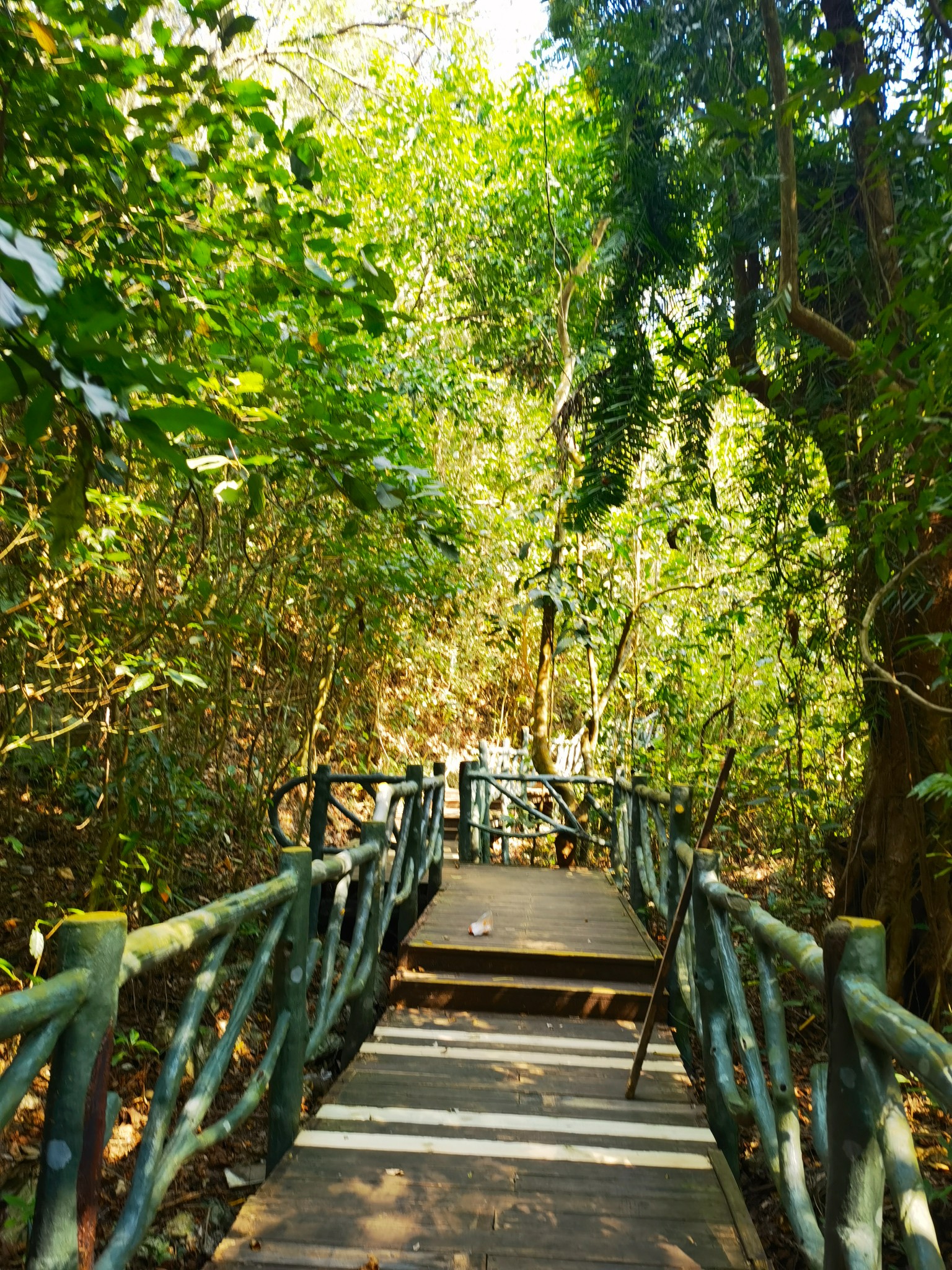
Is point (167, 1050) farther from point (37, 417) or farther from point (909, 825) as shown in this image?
point (909, 825)

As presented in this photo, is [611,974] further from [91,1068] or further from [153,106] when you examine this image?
[153,106]

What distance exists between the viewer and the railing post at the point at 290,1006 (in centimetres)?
260

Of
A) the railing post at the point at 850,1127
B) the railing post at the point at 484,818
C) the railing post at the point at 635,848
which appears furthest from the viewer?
the railing post at the point at 484,818

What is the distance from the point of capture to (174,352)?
109 inches

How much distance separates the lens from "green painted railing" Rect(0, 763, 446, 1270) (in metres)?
1.42

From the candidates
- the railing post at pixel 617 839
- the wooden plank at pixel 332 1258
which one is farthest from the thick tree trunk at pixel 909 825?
the wooden plank at pixel 332 1258

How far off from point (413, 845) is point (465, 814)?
296 centimetres

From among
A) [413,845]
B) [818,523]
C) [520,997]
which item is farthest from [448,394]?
[520,997]

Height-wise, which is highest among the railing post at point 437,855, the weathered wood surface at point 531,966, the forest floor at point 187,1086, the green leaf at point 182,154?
the green leaf at point 182,154

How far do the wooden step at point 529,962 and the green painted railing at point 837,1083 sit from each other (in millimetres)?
1569

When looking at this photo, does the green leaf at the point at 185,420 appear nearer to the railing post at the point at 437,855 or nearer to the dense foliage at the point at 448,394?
the dense foliage at the point at 448,394

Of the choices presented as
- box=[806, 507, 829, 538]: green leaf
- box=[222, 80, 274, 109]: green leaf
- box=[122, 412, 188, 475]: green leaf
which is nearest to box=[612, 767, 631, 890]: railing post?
box=[806, 507, 829, 538]: green leaf

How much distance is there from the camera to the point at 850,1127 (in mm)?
1572

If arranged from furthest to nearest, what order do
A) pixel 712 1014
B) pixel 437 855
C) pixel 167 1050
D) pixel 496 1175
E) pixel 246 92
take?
pixel 437 855 → pixel 712 1014 → pixel 496 1175 → pixel 246 92 → pixel 167 1050
